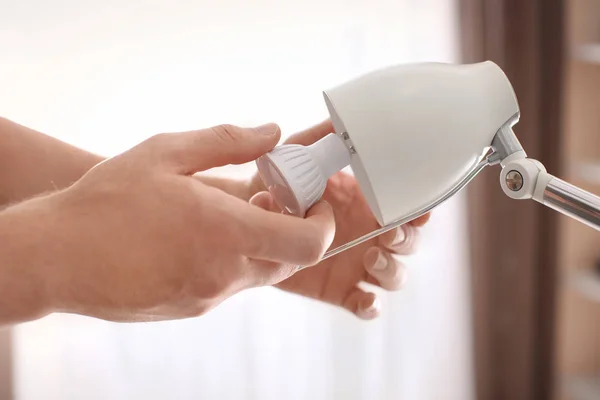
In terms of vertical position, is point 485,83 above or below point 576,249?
above

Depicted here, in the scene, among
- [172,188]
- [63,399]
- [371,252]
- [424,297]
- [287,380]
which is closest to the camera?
[172,188]

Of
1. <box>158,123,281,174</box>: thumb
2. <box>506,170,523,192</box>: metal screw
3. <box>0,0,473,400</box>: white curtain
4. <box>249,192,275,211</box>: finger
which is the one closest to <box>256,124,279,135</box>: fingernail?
<box>158,123,281,174</box>: thumb

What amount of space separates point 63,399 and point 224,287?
1.10m

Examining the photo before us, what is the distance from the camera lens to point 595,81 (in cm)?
197

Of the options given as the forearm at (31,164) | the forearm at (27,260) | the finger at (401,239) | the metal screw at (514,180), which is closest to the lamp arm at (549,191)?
the metal screw at (514,180)

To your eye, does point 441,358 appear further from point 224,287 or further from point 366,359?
point 224,287

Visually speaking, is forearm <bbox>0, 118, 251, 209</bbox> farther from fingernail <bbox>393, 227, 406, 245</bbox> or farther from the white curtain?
the white curtain

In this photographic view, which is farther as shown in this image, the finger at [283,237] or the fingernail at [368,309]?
the fingernail at [368,309]

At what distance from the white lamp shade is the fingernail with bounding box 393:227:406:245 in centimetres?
25

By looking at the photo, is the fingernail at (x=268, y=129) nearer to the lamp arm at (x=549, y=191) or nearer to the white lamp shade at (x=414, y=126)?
the white lamp shade at (x=414, y=126)

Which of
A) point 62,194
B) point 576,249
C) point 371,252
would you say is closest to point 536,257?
point 576,249

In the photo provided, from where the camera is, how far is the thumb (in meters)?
0.57

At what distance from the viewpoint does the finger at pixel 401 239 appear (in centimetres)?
82

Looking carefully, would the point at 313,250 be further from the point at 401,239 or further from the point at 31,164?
the point at 31,164
